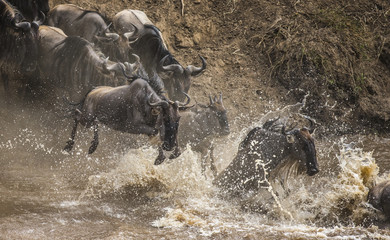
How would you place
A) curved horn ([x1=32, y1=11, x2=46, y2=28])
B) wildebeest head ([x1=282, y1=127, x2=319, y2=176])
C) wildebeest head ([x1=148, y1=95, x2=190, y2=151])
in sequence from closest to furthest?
wildebeest head ([x1=282, y1=127, x2=319, y2=176])
wildebeest head ([x1=148, y1=95, x2=190, y2=151])
curved horn ([x1=32, y1=11, x2=46, y2=28])

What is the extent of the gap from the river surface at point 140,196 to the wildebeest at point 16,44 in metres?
0.55

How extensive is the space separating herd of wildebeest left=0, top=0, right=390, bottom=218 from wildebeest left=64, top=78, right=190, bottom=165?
0.4 inches

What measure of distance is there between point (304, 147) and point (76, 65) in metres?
3.34

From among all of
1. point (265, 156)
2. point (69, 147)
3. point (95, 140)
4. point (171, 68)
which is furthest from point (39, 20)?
point (265, 156)

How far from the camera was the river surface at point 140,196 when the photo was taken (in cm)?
494

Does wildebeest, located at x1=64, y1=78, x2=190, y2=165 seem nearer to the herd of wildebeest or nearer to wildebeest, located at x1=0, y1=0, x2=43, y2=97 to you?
the herd of wildebeest

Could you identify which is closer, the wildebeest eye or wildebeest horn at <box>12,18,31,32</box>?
the wildebeest eye

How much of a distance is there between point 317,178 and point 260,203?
4.74ft

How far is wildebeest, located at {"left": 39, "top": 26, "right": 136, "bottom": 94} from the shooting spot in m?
7.27

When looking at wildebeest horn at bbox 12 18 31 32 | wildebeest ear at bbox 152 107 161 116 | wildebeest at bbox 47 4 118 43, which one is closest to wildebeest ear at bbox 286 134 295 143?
wildebeest ear at bbox 152 107 161 116

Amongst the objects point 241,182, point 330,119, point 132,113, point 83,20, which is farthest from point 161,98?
point 330,119

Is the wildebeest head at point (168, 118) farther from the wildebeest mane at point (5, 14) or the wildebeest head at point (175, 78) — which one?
the wildebeest mane at point (5, 14)

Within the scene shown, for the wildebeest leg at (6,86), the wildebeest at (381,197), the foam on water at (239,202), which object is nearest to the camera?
the foam on water at (239,202)

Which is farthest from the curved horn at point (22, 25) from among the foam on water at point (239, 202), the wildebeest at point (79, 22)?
the foam on water at point (239, 202)
